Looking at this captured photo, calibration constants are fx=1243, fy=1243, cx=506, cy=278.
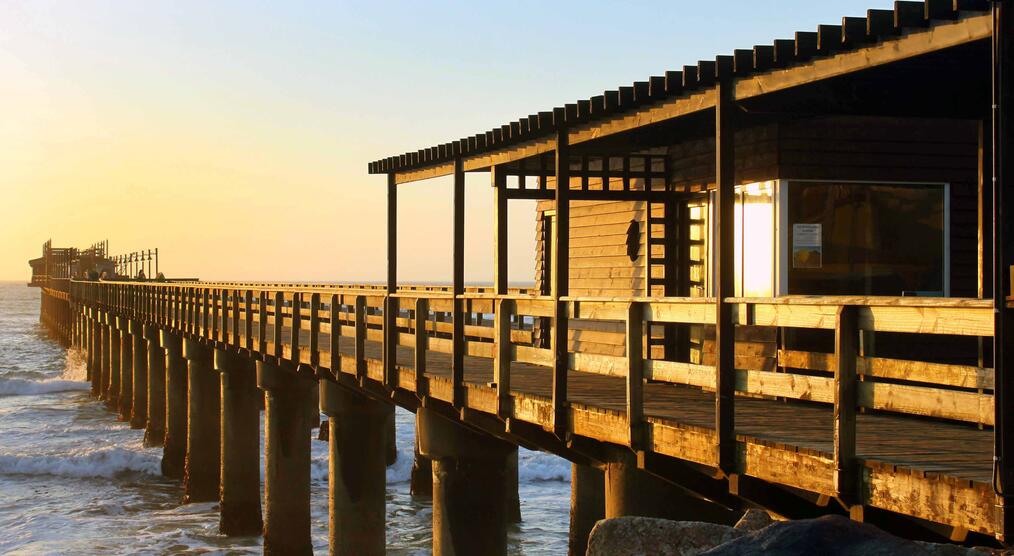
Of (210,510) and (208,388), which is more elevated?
(208,388)

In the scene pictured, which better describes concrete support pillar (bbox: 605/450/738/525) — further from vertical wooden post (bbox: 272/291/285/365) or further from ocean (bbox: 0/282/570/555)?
ocean (bbox: 0/282/570/555)

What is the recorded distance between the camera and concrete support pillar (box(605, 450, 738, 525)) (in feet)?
27.4

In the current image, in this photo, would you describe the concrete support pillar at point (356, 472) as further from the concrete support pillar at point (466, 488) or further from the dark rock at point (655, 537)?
the dark rock at point (655, 537)

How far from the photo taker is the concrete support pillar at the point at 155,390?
28.8m

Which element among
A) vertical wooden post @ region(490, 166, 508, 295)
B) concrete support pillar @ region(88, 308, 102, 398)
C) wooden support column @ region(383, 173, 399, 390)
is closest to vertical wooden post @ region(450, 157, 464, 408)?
vertical wooden post @ region(490, 166, 508, 295)

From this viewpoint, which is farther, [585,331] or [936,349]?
[585,331]

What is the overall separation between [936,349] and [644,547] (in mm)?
6503

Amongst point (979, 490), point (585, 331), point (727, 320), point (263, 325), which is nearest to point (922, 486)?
point (979, 490)

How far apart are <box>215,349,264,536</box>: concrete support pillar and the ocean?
28 cm

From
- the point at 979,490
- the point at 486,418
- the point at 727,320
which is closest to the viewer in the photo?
the point at 979,490

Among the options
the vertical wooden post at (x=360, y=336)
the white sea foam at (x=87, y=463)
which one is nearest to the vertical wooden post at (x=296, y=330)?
the vertical wooden post at (x=360, y=336)

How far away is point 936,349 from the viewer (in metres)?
11.0

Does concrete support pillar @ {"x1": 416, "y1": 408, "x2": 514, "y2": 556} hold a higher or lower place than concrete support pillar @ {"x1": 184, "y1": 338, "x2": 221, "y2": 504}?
higher

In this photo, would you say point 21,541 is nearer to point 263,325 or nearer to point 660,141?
point 263,325
